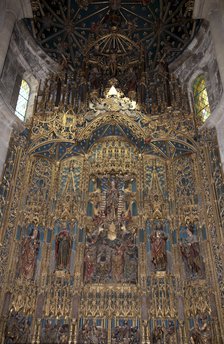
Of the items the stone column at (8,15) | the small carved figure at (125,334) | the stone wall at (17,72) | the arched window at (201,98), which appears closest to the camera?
the small carved figure at (125,334)

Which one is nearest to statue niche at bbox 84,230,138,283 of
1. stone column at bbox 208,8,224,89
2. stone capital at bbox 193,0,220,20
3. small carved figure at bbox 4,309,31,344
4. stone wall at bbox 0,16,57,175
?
small carved figure at bbox 4,309,31,344

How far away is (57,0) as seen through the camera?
51.5ft

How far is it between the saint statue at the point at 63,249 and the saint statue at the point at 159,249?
2575 mm

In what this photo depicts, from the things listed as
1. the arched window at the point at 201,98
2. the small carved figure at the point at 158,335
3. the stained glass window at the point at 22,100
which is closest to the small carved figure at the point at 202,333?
the small carved figure at the point at 158,335

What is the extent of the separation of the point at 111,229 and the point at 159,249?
1.70 m

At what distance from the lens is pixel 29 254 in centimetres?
1112

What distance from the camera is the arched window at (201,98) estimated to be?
535 inches

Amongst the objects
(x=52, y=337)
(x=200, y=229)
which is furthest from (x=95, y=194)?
(x=52, y=337)

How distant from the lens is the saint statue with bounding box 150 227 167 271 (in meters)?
11.1

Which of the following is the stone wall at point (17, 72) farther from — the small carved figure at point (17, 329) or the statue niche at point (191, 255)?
the statue niche at point (191, 255)

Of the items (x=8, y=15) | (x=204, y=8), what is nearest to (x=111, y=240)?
(x=8, y=15)

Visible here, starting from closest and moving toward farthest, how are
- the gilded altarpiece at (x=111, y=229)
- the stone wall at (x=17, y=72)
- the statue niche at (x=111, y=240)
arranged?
1. the gilded altarpiece at (x=111, y=229)
2. the statue niche at (x=111, y=240)
3. the stone wall at (x=17, y=72)

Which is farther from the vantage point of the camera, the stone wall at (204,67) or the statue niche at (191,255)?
the stone wall at (204,67)

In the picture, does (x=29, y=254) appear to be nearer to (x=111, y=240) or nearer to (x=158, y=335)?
(x=111, y=240)
